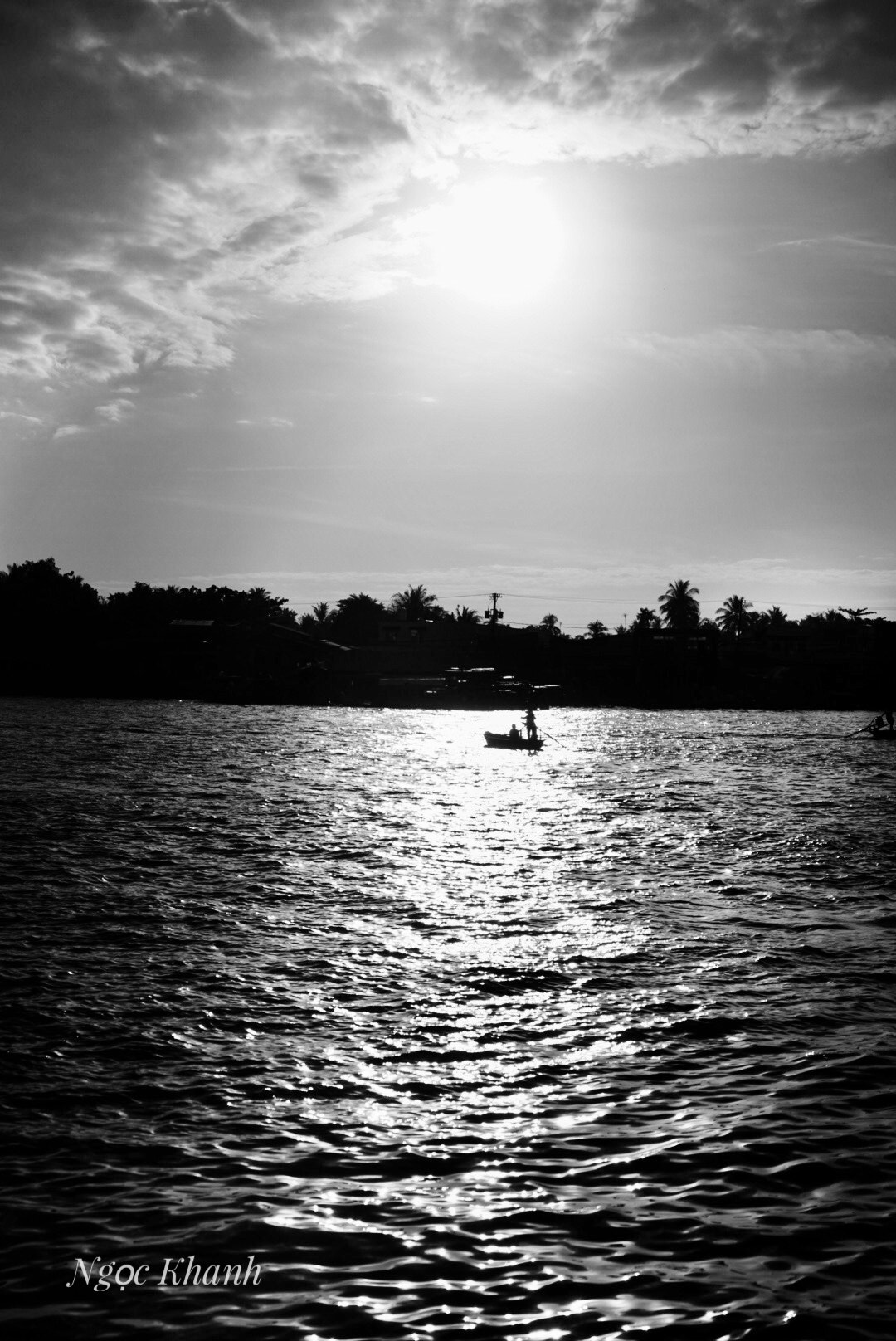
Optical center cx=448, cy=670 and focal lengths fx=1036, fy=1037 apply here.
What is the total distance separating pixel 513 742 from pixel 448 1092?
5942cm

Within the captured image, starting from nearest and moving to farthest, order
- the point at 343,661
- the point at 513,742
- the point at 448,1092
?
the point at 448,1092 < the point at 513,742 < the point at 343,661

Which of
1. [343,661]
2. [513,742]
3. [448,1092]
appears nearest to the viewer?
[448,1092]

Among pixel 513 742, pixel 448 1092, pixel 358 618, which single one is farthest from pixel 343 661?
pixel 448 1092

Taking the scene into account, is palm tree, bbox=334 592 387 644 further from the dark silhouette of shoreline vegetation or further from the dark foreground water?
the dark foreground water

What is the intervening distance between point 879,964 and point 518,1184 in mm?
9827

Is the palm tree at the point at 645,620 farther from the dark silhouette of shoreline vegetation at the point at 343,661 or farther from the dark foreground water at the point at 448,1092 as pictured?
the dark foreground water at the point at 448,1092

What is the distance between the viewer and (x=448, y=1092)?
11.0 meters

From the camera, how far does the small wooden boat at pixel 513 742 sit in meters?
69.8

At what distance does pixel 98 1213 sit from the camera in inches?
333

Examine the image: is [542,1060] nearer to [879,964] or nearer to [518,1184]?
[518,1184]

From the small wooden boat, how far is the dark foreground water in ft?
135

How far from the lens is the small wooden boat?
69812 mm

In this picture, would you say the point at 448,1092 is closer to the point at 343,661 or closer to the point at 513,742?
the point at 513,742

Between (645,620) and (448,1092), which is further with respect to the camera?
(645,620)
